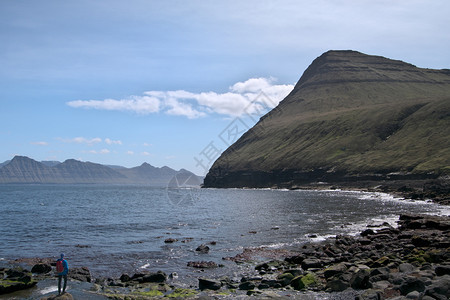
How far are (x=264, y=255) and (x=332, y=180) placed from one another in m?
160

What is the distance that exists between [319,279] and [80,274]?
17.9m

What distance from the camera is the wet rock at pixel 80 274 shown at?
27734 millimetres

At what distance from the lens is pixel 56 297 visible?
21578 mm

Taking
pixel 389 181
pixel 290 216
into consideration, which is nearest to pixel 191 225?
pixel 290 216

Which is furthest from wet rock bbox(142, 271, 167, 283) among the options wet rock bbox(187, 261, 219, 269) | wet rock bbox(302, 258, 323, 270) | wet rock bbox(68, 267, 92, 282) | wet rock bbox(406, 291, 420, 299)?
wet rock bbox(406, 291, 420, 299)

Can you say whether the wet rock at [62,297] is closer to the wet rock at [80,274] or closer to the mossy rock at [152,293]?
the mossy rock at [152,293]

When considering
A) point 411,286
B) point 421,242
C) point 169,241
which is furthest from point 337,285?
point 169,241

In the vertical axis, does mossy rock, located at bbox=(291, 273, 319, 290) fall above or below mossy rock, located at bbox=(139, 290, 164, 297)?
above

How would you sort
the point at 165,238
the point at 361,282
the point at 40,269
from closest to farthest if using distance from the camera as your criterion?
the point at 361,282 → the point at 40,269 → the point at 165,238

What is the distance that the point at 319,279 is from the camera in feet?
84.8

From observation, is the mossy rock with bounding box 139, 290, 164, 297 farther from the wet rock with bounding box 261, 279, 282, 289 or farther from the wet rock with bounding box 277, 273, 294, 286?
the wet rock with bounding box 277, 273, 294, 286

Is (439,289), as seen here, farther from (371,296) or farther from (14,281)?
(14,281)

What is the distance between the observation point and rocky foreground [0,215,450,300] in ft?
68.8

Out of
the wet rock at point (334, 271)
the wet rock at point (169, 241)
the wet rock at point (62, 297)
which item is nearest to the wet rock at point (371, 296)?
the wet rock at point (334, 271)
